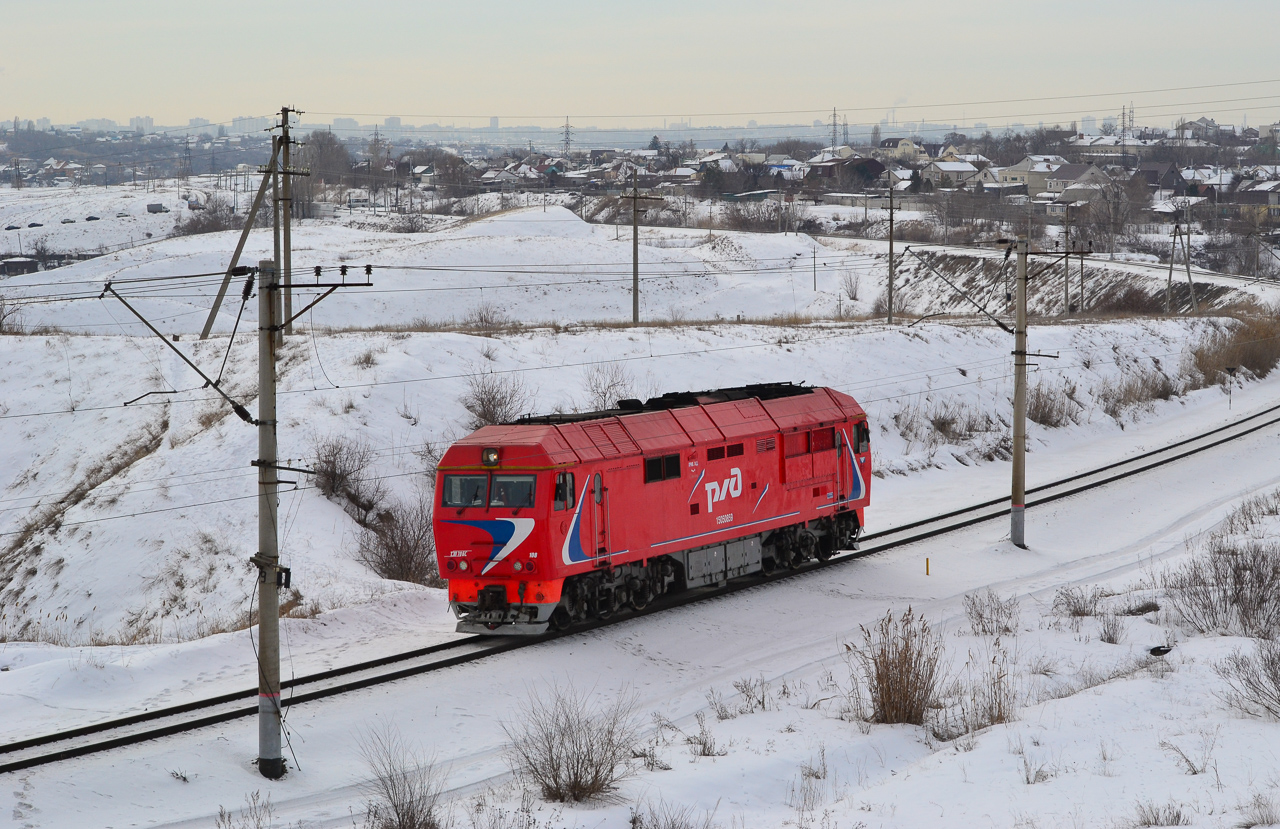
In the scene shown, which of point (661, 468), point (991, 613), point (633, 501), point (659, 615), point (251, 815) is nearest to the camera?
point (251, 815)

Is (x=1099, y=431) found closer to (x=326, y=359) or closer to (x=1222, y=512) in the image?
(x=1222, y=512)

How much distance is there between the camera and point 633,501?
2219 centimetres

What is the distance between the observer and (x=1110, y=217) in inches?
5364

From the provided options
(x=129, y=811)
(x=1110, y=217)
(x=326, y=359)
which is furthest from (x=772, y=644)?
(x=1110, y=217)

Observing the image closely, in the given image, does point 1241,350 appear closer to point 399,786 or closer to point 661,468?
point 661,468

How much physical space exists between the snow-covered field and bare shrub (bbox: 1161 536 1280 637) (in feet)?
1.97

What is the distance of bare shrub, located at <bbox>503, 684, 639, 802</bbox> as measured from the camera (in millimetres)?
13781

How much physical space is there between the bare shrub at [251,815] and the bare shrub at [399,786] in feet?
3.90

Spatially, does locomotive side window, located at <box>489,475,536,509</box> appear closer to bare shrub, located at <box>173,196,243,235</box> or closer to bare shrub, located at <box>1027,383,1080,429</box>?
bare shrub, located at <box>1027,383,1080,429</box>

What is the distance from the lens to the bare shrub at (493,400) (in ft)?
132

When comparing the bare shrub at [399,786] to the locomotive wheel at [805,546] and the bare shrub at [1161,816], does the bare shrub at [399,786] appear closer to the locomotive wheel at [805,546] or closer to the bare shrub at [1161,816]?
the bare shrub at [1161,816]

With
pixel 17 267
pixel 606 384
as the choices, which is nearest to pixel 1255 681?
pixel 606 384

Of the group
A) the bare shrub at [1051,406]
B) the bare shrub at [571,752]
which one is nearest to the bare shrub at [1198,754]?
the bare shrub at [571,752]

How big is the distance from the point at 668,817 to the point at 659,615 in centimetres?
1036
